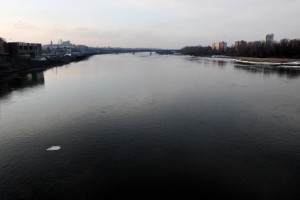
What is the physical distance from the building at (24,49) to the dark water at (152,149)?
4046 cm

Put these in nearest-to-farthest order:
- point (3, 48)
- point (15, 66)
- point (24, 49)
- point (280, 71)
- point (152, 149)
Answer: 1. point (152, 149)
2. point (280, 71)
3. point (15, 66)
4. point (3, 48)
5. point (24, 49)

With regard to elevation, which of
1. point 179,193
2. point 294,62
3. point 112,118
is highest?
point 294,62

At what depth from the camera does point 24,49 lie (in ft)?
199

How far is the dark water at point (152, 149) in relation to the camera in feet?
29.6

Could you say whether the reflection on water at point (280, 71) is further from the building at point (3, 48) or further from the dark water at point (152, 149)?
the building at point (3, 48)

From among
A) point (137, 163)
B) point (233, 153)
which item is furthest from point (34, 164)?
point (233, 153)

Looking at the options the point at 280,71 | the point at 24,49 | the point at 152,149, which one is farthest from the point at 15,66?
the point at 280,71

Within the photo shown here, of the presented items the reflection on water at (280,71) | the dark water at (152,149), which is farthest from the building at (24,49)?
Result: the reflection on water at (280,71)

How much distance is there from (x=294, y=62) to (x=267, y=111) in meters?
45.2

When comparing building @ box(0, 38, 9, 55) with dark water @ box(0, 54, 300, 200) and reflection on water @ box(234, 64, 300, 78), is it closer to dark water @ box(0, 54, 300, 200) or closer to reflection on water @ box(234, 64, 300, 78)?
dark water @ box(0, 54, 300, 200)

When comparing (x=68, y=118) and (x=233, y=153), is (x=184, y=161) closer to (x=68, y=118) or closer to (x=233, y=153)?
(x=233, y=153)

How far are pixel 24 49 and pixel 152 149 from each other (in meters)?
58.7

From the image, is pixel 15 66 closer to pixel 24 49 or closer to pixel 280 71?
pixel 24 49

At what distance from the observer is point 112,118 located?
16.5m
